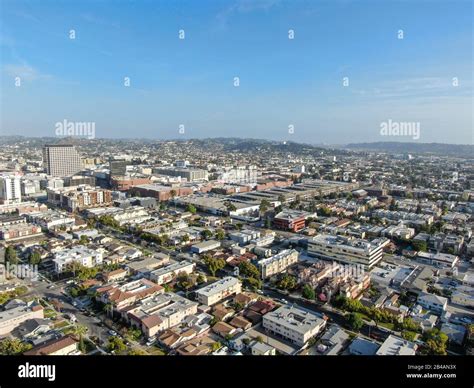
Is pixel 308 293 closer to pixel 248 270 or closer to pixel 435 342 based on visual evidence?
pixel 248 270

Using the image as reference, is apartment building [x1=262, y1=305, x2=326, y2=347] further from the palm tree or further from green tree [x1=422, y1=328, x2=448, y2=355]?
the palm tree

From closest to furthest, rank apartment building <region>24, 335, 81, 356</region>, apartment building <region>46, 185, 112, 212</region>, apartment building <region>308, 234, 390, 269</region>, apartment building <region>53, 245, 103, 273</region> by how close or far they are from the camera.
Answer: apartment building <region>24, 335, 81, 356</region>
apartment building <region>53, 245, 103, 273</region>
apartment building <region>308, 234, 390, 269</region>
apartment building <region>46, 185, 112, 212</region>

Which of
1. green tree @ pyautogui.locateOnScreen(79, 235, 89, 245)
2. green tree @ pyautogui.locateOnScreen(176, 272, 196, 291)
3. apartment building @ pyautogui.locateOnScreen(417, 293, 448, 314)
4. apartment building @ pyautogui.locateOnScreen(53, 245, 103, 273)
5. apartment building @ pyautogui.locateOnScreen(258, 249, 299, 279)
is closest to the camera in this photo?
apartment building @ pyautogui.locateOnScreen(417, 293, 448, 314)

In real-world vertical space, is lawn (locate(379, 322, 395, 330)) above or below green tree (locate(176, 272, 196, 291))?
below

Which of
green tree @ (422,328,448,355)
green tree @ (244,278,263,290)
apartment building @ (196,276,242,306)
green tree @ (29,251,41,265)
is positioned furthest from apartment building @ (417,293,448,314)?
green tree @ (29,251,41,265)

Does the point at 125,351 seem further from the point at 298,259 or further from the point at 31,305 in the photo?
the point at 298,259
